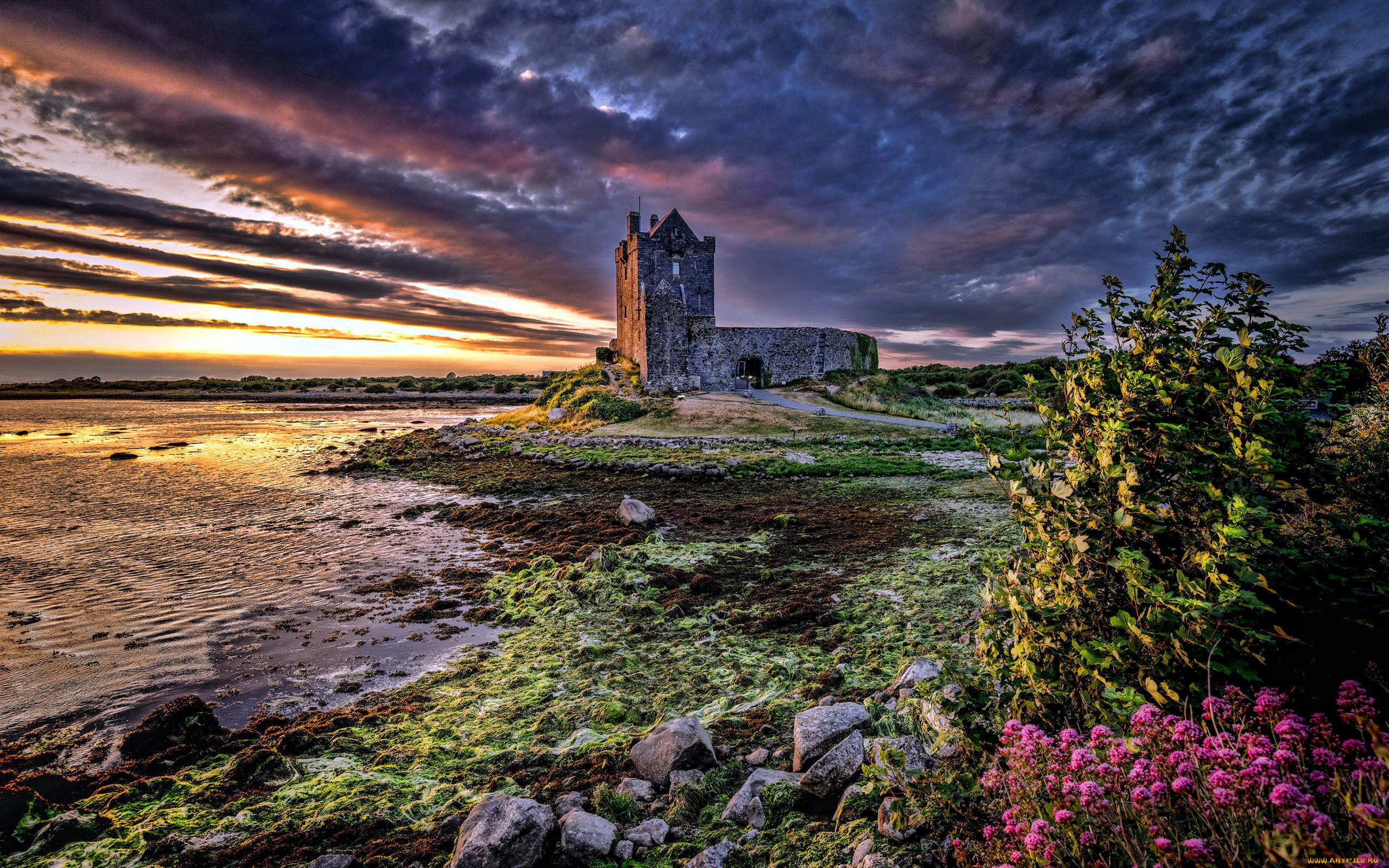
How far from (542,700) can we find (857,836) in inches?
138

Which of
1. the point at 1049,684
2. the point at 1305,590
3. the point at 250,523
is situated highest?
the point at 1305,590

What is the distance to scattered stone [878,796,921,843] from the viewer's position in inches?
115

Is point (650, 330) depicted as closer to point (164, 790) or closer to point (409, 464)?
point (409, 464)

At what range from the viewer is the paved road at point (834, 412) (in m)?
28.8

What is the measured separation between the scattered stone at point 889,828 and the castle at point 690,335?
1324 inches

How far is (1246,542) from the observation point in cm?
225

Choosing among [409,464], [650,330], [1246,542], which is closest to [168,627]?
[1246,542]

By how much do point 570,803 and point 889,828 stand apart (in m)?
2.09

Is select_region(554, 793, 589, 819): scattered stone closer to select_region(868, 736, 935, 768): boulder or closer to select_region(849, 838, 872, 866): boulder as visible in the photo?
select_region(849, 838, 872, 866): boulder

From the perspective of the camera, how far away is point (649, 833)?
3.55 meters

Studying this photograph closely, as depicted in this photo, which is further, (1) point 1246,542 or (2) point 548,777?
(2) point 548,777

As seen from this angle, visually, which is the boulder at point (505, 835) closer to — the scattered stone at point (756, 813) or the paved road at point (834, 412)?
the scattered stone at point (756, 813)

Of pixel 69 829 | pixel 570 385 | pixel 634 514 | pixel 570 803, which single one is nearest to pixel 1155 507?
pixel 570 803

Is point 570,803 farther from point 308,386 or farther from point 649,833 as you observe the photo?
point 308,386
